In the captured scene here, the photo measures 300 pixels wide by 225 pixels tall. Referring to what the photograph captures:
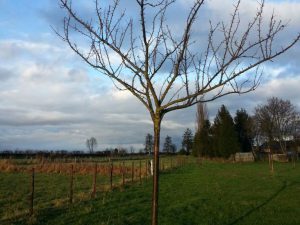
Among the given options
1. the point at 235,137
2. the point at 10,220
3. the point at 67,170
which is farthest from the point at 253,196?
the point at 235,137

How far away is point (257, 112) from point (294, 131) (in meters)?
7.45

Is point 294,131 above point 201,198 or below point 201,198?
above

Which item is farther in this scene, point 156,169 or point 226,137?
point 226,137

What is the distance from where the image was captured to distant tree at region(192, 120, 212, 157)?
86.3 m

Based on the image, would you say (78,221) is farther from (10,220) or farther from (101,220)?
(10,220)

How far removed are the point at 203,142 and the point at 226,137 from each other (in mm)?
7538

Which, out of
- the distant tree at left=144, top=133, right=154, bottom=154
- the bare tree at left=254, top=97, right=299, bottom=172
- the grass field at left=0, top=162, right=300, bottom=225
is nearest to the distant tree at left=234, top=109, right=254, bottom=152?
the bare tree at left=254, top=97, right=299, bottom=172

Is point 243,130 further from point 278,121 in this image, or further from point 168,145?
point 168,145

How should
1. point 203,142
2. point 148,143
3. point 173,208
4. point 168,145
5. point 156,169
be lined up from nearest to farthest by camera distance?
point 156,169, point 173,208, point 203,142, point 148,143, point 168,145

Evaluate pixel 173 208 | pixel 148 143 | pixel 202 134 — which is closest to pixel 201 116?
pixel 202 134

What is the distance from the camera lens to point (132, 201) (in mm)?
17375

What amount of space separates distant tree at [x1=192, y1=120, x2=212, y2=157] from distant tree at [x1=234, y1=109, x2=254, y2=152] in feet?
18.5

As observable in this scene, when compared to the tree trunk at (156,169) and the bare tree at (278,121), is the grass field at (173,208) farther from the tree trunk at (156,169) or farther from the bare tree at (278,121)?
the bare tree at (278,121)

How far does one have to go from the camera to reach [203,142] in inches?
3418
